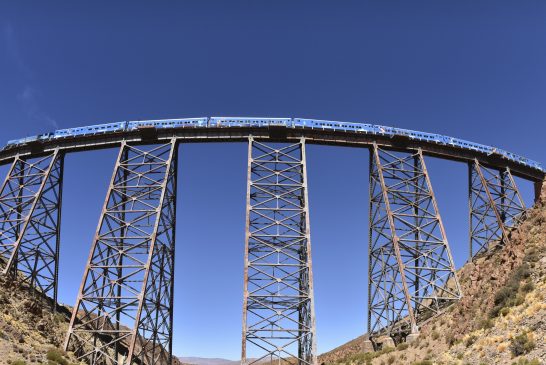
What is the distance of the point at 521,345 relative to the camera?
1070 centimetres

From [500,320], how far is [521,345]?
253cm

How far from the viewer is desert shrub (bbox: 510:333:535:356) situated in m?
10.5

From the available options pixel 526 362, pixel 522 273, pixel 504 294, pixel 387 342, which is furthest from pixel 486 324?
pixel 387 342

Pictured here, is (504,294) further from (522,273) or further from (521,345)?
(521,345)

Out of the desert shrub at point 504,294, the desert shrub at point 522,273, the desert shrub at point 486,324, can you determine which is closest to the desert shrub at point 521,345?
the desert shrub at point 486,324

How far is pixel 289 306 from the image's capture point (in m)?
20.4

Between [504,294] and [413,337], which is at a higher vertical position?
[413,337]

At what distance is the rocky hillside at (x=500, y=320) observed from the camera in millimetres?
11180

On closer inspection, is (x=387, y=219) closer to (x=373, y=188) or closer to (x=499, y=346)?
(x=373, y=188)

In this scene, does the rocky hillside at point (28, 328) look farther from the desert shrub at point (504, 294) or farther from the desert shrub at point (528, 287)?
the desert shrub at point (528, 287)

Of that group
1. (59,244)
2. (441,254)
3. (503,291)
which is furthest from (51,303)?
(503,291)

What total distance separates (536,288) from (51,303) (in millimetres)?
24154

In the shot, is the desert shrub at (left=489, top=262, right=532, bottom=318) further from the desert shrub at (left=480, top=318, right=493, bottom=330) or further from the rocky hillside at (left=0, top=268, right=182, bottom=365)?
the rocky hillside at (left=0, top=268, right=182, bottom=365)

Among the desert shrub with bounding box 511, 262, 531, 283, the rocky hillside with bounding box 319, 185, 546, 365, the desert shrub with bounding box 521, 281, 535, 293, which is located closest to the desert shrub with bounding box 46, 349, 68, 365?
the rocky hillside with bounding box 319, 185, 546, 365
